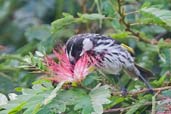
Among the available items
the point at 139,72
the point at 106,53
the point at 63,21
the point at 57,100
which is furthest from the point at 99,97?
the point at 139,72

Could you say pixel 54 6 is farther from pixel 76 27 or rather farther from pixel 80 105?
pixel 80 105

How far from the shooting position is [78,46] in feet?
7.25

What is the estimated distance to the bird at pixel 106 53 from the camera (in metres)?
2.17

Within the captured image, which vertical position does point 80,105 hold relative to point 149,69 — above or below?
above

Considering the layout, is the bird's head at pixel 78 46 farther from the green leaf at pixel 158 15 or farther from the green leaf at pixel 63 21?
the green leaf at pixel 158 15

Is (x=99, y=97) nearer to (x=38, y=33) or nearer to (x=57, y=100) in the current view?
(x=57, y=100)

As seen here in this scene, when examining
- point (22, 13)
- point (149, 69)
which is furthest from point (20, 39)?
point (149, 69)

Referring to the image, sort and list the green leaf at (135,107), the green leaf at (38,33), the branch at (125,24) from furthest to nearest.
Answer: the green leaf at (38,33) → the branch at (125,24) → the green leaf at (135,107)

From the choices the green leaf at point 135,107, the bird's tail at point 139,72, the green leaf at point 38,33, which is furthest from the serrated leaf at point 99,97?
the green leaf at point 38,33

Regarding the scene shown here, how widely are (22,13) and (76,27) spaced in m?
0.51

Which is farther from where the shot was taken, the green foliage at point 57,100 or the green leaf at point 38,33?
the green leaf at point 38,33

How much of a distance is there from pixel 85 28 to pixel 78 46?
3.62 ft

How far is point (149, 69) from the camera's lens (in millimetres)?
2816

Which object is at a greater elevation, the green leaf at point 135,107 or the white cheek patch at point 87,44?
the white cheek patch at point 87,44
